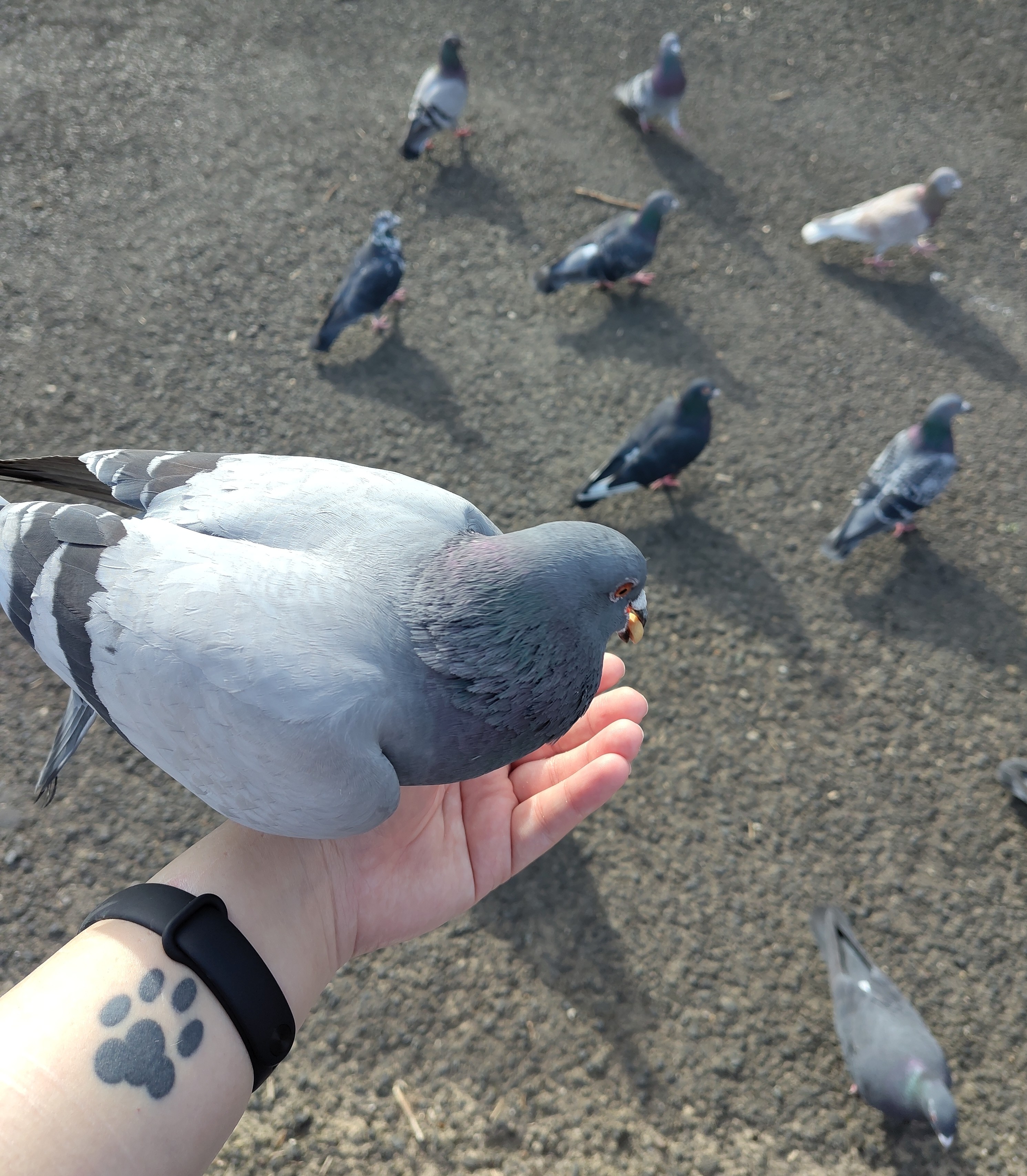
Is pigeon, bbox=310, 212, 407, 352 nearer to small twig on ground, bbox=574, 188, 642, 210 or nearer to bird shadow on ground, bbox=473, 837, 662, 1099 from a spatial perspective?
small twig on ground, bbox=574, 188, 642, 210

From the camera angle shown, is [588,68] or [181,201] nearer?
[181,201]

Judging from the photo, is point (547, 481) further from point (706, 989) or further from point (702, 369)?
point (706, 989)

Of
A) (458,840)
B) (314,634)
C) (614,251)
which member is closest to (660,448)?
(614,251)

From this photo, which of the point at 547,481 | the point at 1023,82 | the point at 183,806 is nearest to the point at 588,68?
the point at 1023,82

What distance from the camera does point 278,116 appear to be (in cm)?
598

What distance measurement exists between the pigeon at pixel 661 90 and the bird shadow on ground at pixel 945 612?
412 cm

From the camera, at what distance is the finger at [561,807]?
246 centimetres

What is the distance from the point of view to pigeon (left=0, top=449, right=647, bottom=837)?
1986 millimetres

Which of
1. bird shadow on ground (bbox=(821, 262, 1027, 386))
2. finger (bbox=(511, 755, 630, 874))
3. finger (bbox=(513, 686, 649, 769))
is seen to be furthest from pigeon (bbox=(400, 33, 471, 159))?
finger (bbox=(511, 755, 630, 874))

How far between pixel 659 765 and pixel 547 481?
1795 mm

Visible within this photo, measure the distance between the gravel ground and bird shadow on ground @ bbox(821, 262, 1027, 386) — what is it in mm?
36

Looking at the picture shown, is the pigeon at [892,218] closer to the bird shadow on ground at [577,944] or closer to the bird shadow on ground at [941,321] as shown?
the bird shadow on ground at [941,321]

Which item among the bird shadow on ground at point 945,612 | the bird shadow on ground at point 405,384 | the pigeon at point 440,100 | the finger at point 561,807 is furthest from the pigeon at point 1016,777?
the pigeon at point 440,100

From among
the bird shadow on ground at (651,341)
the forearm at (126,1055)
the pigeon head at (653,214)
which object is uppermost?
the pigeon head at (653,214)
